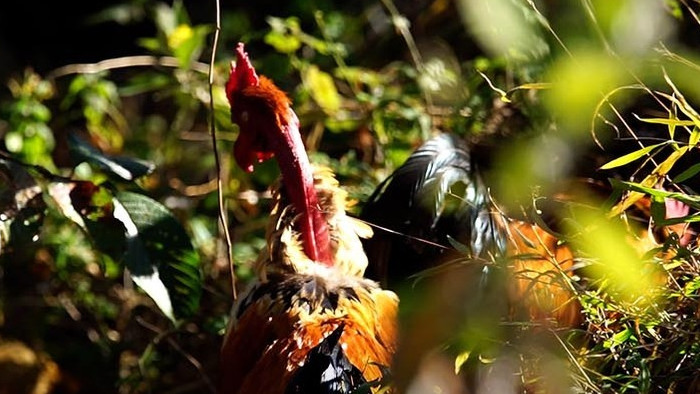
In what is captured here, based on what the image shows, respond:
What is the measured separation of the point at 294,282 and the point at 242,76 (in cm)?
37

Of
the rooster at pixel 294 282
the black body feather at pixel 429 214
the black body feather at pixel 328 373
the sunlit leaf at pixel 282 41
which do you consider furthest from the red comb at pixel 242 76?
the sunlit leaf at pixel 282 41

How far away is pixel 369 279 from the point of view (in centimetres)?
171

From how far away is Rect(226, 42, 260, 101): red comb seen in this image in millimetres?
1694

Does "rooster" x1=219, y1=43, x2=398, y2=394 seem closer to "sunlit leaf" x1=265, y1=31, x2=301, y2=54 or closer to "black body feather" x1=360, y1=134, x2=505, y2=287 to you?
"black body feather" x1=360, y1=134, x2=505, y2=287

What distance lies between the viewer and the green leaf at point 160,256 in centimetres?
164

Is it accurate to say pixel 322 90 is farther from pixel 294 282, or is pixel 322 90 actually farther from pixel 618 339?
pixel 618 339

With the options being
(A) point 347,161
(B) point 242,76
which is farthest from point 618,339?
(A) point 347,161

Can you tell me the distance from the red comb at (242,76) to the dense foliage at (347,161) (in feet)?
0.16

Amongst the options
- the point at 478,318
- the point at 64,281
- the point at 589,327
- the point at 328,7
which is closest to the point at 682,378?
the point at 589,327

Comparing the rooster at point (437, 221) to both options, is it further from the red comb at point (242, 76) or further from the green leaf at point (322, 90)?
the green leaf at point (322, 90)

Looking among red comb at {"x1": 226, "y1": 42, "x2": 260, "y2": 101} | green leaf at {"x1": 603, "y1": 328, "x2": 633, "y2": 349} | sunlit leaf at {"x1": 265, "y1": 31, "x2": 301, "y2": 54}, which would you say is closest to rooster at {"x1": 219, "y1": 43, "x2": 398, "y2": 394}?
red comb at {"x1": 226, "y1": 42, "x2": 260, "y2": 101}

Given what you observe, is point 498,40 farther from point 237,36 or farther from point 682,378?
point 237,36

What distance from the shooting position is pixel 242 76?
67.2 inches

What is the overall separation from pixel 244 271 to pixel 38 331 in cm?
68
